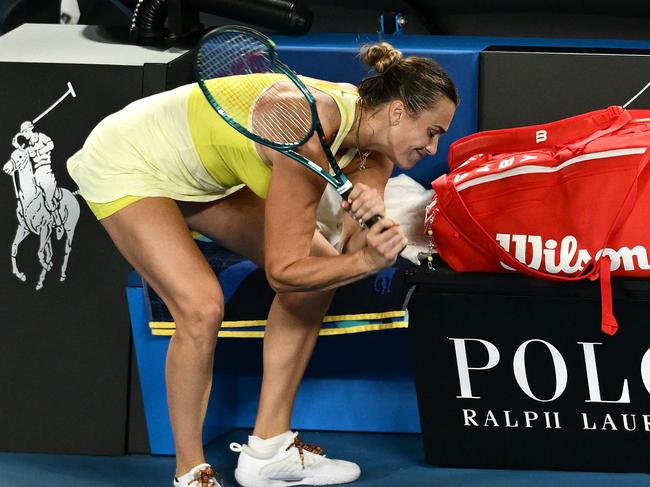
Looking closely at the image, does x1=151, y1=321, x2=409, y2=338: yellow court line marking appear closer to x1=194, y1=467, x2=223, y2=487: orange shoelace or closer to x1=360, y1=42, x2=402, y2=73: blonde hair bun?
x1=194, y1=467, x2=223, y2=487: orange shoelace

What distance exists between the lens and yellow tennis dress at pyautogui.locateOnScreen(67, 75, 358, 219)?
235cm

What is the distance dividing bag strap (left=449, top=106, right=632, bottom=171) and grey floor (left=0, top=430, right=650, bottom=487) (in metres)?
0.65

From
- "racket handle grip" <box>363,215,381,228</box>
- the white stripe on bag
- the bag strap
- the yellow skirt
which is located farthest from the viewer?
the bag strap

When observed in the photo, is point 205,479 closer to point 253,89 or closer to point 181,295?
point 181,295

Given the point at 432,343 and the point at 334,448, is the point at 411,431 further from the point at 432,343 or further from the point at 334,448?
the point at 432,343

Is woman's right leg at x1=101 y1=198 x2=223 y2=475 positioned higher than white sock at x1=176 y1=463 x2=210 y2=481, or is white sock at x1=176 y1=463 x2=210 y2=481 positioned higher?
woman's right leg at x1=101 y1=198 x2=223 y2=475

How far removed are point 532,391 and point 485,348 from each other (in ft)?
0.43

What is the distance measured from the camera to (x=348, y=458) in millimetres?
2688

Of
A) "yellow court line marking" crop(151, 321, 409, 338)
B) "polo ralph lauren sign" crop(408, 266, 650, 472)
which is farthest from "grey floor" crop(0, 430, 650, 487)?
"yellow court line marking" crop(151, 321, 409, 338)

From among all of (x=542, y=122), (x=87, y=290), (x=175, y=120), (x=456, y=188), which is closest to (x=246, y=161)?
(x=175, y=120)

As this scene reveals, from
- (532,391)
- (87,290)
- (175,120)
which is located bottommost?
(532,391)

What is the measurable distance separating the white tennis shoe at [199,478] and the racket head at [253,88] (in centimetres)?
66

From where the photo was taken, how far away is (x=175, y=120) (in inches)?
94.8

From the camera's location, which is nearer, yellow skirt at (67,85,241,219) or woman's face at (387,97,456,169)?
woman's face at (387,97,456,169)
